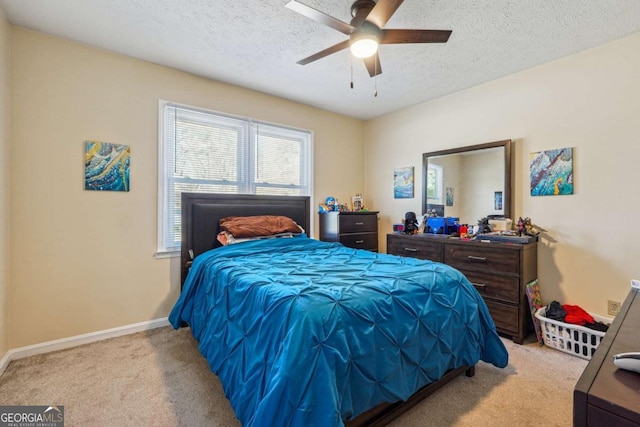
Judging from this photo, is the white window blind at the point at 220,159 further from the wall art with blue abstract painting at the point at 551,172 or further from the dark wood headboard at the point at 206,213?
the wall art with blue abstract painting at the point at 551,172

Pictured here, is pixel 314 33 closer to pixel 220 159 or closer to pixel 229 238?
pixel 220 159

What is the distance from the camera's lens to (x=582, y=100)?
8.34 feet

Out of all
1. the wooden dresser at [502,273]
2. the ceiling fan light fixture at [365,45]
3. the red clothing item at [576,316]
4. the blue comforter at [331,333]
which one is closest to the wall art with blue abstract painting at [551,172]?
the wooden dresser at [502,273]

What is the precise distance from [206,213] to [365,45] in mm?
2181

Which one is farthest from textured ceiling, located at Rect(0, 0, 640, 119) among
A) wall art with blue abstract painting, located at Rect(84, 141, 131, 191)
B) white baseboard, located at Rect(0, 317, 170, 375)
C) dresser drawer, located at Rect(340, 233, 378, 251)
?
white baseboard, located at Rect(0, 317, 170, 375)

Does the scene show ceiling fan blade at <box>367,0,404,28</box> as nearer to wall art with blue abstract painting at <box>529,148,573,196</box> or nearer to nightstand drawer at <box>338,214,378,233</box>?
wall art with blue abstract painting at <box>529,148,573,196</box>

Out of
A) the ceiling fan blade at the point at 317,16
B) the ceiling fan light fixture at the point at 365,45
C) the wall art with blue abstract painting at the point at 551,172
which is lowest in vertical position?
the wall art with blue abstract painting at the point at 551,172

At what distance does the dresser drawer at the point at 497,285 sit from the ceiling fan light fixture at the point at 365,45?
221 cm

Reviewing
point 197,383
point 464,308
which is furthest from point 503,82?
point 197,383

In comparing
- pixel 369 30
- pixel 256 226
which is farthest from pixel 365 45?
pixel 256 226

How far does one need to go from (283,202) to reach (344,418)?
104 inches

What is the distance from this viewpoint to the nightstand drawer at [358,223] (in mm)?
3711

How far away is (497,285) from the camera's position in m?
2.62

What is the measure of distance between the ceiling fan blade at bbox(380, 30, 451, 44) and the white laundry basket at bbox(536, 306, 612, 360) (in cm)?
237
